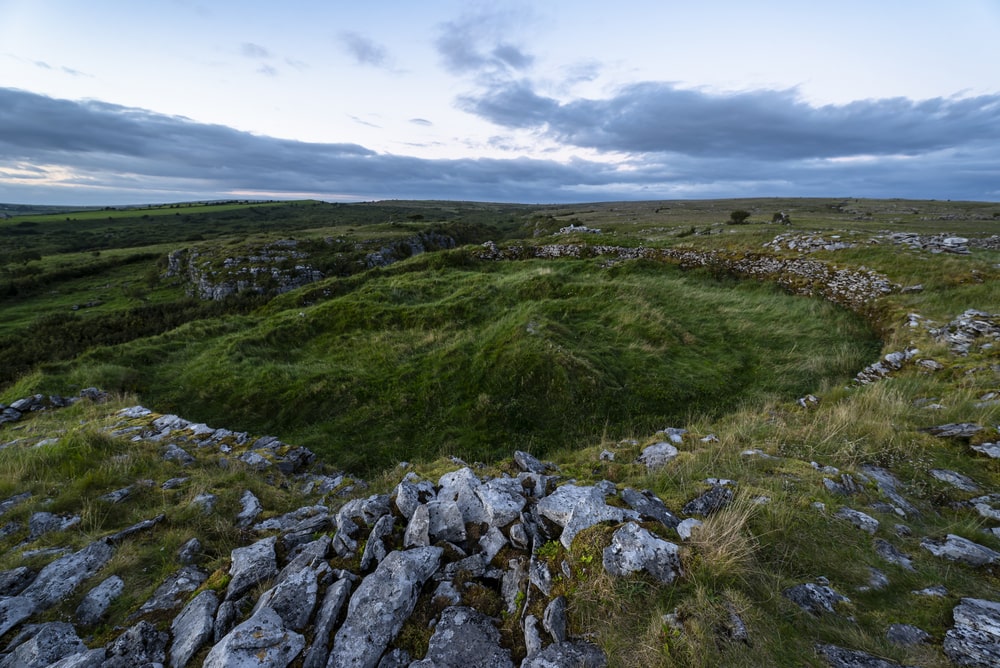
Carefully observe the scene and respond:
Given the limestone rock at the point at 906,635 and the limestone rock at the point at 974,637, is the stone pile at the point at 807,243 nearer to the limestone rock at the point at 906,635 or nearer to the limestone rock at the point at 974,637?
the limestone rock at the point at 974,637

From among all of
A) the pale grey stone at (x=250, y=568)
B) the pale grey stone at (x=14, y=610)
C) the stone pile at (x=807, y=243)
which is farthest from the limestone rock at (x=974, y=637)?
the stone pile at (x=807, y=243)

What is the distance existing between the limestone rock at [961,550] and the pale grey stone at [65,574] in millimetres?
10281

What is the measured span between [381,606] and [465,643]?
37.7 inches

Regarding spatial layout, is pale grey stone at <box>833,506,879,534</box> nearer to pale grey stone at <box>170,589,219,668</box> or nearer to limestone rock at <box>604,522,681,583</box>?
limestone rock at <box>604,522,681,583</box>

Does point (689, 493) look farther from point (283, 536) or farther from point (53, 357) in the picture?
point (53, 357)

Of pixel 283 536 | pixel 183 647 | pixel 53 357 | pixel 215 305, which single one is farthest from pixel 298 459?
pixel 215 305

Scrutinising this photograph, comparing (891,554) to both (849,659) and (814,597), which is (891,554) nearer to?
(814,597)

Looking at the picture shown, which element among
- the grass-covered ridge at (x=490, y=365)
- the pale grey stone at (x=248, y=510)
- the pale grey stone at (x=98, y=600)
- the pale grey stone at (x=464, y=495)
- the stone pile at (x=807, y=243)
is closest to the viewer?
the pale grey stone at (x=98, y=600)

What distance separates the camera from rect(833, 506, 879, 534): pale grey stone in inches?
191

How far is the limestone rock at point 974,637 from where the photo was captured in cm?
299

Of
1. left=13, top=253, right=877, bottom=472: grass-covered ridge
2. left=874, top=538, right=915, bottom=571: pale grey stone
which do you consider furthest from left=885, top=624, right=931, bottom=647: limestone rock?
left=13, top=253, right=877, bottom=472: grass-covered ridge

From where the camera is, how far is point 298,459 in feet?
34.3

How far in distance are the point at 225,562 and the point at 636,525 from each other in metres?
5.19

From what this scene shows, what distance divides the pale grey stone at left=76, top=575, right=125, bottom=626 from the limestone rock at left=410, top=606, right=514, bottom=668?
13.2 ft
